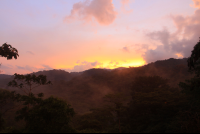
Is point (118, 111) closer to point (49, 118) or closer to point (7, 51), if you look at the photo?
point (49, 118)

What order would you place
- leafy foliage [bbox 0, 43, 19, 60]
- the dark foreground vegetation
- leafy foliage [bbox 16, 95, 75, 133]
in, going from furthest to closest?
leafy foliage [bbox 0, 43, 19, 60]
the dark foreground vegetation
leafy foliage [bbox 16, 95, 75, 133]

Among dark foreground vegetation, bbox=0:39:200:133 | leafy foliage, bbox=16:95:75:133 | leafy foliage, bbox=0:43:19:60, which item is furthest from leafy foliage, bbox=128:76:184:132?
leafy foliage, bbox=0:43:19:60

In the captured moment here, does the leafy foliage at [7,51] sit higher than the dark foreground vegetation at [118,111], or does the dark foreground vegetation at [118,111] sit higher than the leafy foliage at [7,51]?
the leafy foliage at [7,51]

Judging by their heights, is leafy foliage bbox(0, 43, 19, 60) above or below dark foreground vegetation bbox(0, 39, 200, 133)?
above

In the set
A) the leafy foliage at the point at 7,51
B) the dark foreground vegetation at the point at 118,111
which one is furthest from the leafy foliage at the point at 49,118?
the leafy foliage at the point at 7,51

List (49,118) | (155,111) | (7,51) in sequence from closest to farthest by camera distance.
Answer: (49,118)
(7,51)
(155,111)

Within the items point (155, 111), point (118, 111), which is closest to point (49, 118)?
point (118, 111)

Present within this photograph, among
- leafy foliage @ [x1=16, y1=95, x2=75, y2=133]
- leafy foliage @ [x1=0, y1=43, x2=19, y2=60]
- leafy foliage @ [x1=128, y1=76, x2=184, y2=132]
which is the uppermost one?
leafy foliage @ [x1=0, y1=43, x2=19, y2=60]

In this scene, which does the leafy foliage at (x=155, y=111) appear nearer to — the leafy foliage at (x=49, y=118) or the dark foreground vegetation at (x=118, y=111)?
the dark foreground vegetation at (x=118, y=111)

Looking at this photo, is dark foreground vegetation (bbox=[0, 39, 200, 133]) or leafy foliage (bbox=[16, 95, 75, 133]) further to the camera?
Result: dark foreground vegetation (bbox=[0, 39, 200, 133])

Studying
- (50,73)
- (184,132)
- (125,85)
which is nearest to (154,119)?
(184,132)

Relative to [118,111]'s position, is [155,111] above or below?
below

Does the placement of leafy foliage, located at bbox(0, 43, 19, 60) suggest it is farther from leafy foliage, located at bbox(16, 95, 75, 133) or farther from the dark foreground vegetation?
leafy foliage, located at bbox(16, 95, 75, 133)

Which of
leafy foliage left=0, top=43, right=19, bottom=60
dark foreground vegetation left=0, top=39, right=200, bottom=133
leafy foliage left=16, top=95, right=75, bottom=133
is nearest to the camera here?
leafy foliage left=16, top=95, right=75, bottom=133
